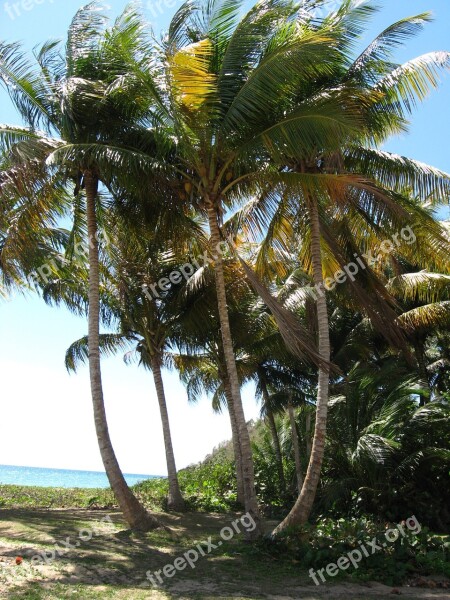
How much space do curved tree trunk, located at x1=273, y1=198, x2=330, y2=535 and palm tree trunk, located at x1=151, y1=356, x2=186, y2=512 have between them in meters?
6.96

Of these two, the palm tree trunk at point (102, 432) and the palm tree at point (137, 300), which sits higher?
the palm tree at point (137, 300)

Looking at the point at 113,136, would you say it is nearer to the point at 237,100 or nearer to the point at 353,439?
the point at 237,100

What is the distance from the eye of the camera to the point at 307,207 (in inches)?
504

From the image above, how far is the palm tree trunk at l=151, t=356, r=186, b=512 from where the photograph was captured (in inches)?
683

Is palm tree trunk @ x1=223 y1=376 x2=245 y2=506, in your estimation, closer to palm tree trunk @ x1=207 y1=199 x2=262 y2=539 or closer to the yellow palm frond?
palm tree trunk @ x1=207 y1=199 x2=262 y2=539

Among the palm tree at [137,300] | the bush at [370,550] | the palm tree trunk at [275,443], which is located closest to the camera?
the bush at [370,550]

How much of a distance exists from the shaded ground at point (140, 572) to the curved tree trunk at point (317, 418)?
1100mm

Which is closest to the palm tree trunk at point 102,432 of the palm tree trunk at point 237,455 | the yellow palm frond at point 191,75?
the yellow palm frond at point 191,75

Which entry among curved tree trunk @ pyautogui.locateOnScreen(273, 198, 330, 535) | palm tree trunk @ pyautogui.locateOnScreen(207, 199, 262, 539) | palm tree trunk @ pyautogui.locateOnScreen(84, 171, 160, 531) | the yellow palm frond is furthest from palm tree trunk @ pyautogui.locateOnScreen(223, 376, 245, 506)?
the yellow palm frond

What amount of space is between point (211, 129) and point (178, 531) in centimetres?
859

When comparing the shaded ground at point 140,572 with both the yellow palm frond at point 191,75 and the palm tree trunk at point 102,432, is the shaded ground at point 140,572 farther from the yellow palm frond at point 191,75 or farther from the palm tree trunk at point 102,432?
the yellow palm frond at point 191,75

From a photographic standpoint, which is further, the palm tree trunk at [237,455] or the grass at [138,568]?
the palm tree trunk at [237,455]

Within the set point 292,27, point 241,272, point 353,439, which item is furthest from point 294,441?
point 292,27

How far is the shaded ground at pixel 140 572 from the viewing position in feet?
25.8
